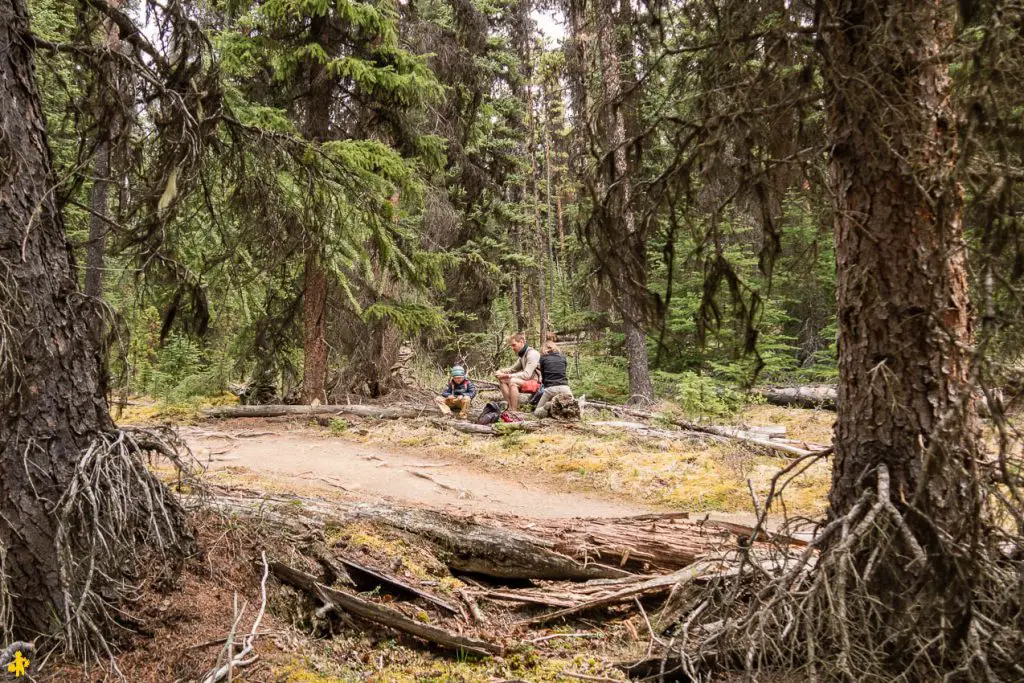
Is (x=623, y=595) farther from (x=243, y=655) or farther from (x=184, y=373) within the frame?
(x=184, y=373)

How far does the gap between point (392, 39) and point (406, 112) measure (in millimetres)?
1447

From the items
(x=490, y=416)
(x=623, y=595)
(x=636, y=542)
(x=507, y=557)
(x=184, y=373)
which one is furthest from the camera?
(x=184, y=373)

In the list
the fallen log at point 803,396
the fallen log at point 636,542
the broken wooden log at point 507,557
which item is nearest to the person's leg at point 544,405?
the fallen log at point 803,396

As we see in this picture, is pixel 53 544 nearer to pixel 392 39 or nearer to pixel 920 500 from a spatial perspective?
pixel 920 500

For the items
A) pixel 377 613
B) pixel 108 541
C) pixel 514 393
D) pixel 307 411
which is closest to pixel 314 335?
pixel 307 411

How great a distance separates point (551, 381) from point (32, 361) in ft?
31.0

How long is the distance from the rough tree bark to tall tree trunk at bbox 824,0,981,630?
4.16 m

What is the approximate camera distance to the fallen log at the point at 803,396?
45.5ft

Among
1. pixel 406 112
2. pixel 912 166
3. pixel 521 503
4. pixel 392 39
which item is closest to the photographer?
pixel 912 166

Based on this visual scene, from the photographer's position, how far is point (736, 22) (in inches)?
132

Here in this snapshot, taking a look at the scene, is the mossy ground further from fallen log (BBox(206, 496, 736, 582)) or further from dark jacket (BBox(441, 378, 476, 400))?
fallen log (BBox(206, 496, 736, 582))

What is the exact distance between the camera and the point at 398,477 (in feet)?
27.2

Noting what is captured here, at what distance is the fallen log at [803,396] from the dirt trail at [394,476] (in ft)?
27.2

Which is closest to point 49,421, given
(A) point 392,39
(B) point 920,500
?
(B) point 920,500
